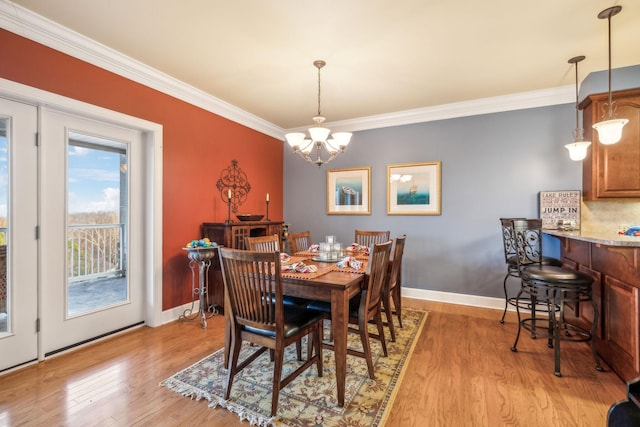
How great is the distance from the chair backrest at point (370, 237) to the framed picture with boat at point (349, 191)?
86 cm

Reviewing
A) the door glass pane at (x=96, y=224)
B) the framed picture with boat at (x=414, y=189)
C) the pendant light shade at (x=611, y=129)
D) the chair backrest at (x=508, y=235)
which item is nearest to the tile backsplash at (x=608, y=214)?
the chair backrest at (x=508, y=235)

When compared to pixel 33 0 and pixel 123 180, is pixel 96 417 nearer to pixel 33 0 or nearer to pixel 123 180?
pixel 123 180

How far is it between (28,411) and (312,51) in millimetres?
3261

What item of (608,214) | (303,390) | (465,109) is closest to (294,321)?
Result: (303,390)

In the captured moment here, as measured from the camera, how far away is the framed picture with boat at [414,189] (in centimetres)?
403

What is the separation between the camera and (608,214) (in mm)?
3250

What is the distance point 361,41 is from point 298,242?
218 centimetres

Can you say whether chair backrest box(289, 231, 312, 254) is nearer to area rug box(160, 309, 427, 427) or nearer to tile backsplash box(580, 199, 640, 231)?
area rug box(160, 309, 427, 427)

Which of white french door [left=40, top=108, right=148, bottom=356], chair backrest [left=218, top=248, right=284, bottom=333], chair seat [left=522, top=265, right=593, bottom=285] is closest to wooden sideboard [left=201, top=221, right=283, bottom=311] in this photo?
white french door [left=40, top=108, right=148, bottom=356]

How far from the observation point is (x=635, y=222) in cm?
311

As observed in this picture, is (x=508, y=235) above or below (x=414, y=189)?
below

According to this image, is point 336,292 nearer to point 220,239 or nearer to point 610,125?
point 220,239

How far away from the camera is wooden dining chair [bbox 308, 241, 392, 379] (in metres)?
2.02

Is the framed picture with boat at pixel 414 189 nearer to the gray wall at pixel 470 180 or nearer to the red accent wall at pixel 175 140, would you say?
the gray wall at pixel 470 180
